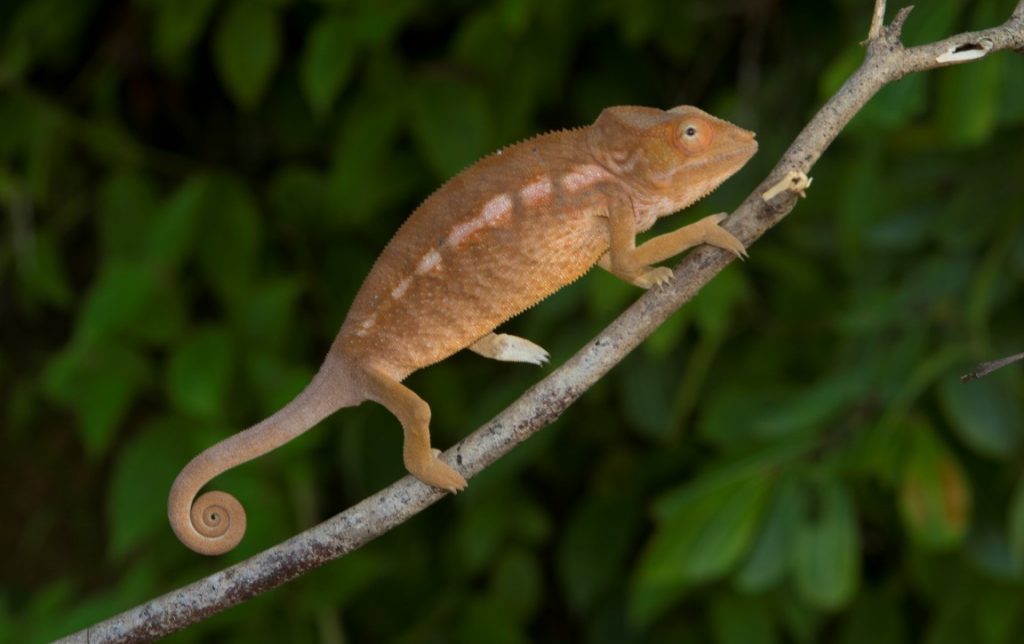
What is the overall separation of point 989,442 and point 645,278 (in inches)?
53.9

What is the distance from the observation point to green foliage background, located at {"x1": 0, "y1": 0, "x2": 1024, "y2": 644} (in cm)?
223

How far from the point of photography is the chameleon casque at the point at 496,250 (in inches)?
36.9

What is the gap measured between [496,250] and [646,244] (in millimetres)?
143

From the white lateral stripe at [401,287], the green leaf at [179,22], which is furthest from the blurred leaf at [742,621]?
the white lateral stripe at [401,287]

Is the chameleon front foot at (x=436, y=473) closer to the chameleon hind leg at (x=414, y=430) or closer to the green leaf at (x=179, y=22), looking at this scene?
the chameleon hind leg at (x=414, y=430)

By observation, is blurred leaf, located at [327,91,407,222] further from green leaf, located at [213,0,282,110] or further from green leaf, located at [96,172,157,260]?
green leaf, located at [96,172,157,260]

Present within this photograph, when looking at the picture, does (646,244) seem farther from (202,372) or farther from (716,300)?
(202,372)

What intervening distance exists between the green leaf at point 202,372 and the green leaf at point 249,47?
1.82 feet

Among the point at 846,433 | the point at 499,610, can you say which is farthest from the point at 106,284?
the point at 846,433

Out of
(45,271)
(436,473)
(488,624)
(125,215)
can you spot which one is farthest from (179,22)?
(436,473)

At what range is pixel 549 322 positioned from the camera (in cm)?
269

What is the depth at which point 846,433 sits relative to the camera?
227cm

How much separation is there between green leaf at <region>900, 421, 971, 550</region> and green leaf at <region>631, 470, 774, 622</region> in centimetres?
23

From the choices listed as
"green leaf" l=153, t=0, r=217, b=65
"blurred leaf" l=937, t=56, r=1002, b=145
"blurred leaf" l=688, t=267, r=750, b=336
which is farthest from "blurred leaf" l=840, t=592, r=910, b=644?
"green leaf" l=153, t=0, r=217, b=65
